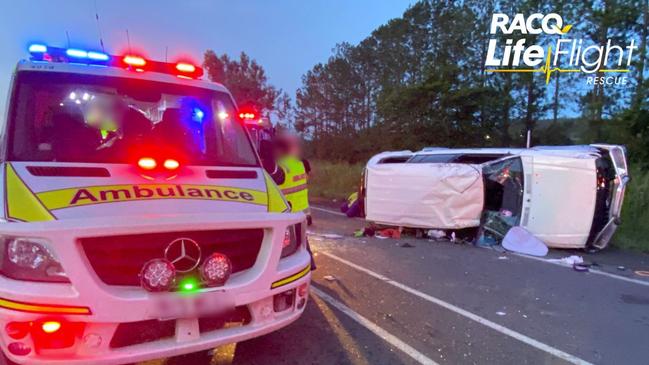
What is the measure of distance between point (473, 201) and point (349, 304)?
4262 mm

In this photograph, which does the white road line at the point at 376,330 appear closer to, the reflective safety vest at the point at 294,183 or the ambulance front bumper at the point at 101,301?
the reflective safety vest at the point at 294,183

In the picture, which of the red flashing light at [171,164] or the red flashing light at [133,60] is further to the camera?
the red flashing light at [133,60]

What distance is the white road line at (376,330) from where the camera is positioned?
11.9ft

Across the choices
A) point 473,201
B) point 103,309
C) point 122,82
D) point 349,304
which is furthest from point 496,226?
point 103,309

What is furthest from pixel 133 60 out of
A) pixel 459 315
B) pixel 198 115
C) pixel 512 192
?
pixel 512 192

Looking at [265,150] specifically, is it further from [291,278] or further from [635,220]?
[635,220]

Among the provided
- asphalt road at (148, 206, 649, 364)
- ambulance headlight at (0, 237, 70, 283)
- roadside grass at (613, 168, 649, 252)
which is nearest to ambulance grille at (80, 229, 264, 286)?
ambulance headlight at (0, 237, 70, 283)

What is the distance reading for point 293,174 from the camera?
5961 mm

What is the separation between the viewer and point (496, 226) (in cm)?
819

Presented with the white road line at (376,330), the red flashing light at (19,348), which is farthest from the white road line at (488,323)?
the red flashing light at (19,348)

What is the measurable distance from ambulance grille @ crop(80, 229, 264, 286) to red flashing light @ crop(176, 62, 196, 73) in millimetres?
1897

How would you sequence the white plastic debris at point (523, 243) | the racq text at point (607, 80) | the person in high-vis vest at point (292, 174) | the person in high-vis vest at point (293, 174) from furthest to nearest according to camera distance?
1. the racq text at point (607, 80)
2. the white plastic debris at point (523, 243)
3. the person in high-vis vest at point (293, 174)
4. the person in high-vis vest at point (292, 174)

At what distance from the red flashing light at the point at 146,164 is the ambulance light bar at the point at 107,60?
1.09 metres

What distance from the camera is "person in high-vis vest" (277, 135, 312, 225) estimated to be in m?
5.59
